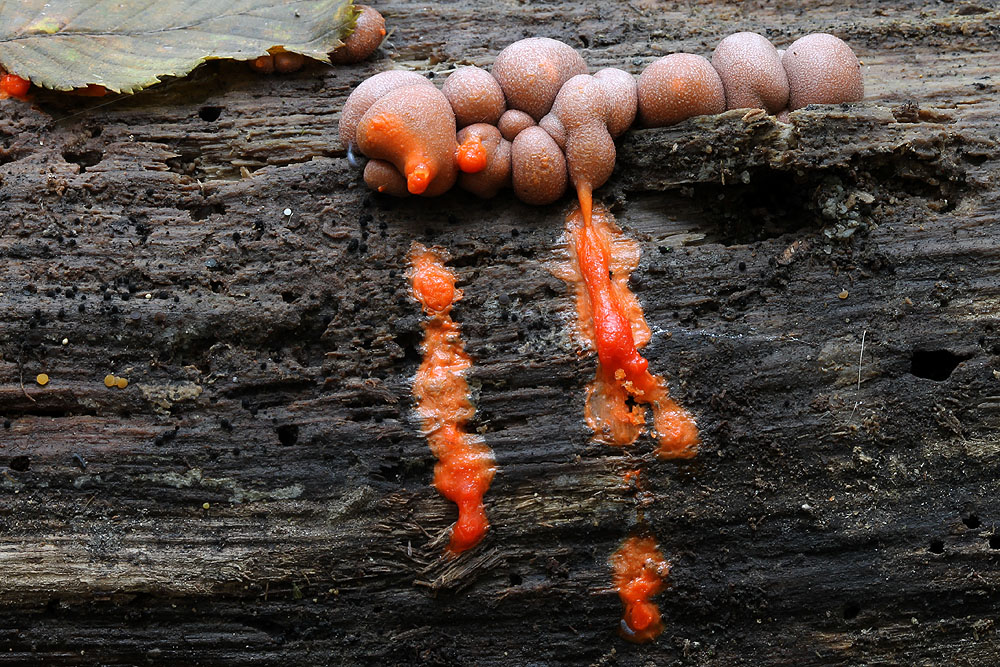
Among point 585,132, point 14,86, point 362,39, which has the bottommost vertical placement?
point 585,132

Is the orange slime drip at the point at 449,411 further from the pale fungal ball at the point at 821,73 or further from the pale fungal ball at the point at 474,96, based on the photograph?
the pale fungal ball at the point at 821,73

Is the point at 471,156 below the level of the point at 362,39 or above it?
below

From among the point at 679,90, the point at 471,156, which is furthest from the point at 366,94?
the point at 679,90

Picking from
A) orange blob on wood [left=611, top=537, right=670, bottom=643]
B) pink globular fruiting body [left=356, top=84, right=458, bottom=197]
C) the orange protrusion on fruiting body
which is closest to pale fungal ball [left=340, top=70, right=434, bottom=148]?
pink globular fruiting body [left=356, top=84, right=458, bottom=197]

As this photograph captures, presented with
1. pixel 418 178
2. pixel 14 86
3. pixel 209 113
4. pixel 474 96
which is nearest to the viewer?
pixel 418 178

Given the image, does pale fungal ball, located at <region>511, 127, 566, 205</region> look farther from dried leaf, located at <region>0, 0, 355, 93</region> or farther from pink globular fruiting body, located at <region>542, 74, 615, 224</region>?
dried leaf, located at <region>0, 0, 355, 93</region>

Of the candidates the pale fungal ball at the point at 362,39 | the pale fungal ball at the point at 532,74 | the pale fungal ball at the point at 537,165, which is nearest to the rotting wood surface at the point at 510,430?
the pale fungal ball at the point at 537,165

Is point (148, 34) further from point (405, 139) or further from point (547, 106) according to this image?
point (547, 106)
